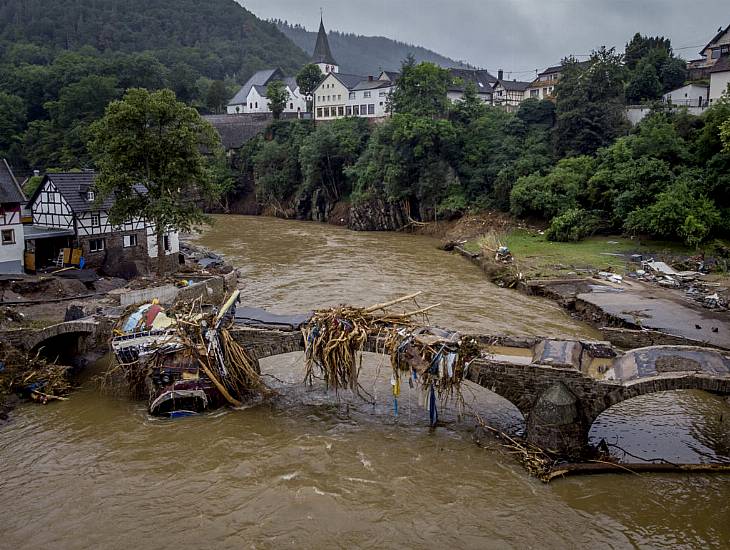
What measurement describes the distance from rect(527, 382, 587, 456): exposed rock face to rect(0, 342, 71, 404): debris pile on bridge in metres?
14.8

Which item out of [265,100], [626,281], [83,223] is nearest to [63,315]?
[83,223]

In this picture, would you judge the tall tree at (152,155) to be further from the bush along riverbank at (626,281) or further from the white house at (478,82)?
the white house at (478,82)

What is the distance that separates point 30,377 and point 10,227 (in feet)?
46.0

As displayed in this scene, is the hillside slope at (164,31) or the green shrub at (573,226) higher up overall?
the hillside slope at (164,31)

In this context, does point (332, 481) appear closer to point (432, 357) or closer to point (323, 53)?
point (432, 357)

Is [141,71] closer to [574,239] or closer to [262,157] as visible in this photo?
[262,157]

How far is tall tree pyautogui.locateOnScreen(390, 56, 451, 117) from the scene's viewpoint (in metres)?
57.8

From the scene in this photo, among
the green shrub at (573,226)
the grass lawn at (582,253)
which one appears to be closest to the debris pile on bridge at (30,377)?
the grass lawn at (582,253)

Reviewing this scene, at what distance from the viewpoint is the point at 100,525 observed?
43.3 ft

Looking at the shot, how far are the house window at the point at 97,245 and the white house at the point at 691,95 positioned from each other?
4553 cm

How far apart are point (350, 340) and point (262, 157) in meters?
Result: 61.2

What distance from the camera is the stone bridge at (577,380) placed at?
14797 mm

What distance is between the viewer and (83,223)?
32.8 meters

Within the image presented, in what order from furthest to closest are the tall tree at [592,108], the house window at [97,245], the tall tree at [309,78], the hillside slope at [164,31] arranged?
the hillside slope at [164,31] < the tall tree at [309,78] < the tall tree at [592,108] < the house window at [97,245]
